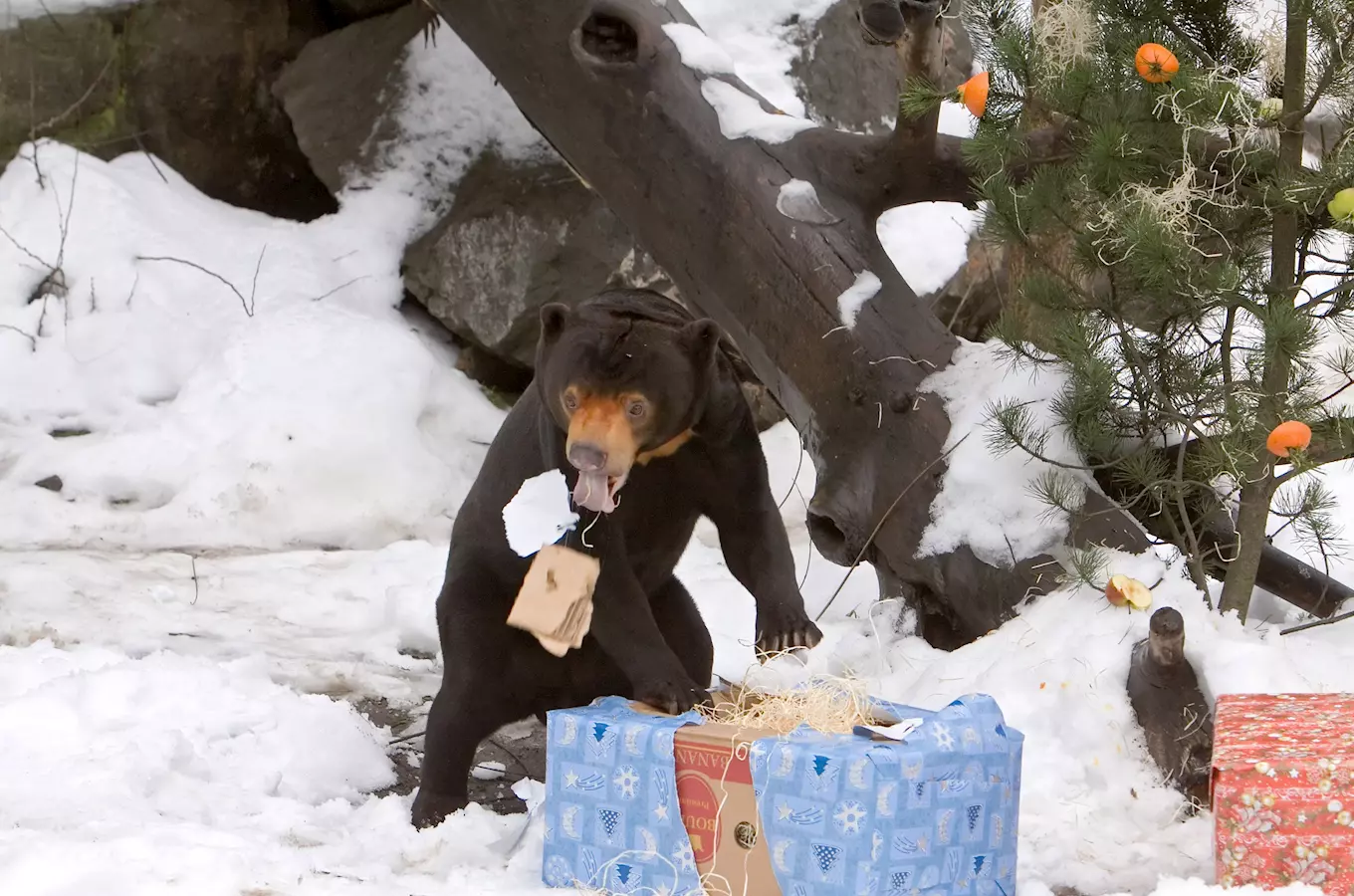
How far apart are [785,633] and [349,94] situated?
18.1 feet

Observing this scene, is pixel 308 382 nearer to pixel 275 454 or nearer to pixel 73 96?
pixel 275 454

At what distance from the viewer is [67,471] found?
654 centimetres

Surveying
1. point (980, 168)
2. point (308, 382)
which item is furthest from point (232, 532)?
point (980, 168)

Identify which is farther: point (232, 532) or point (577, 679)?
point (232, 532)

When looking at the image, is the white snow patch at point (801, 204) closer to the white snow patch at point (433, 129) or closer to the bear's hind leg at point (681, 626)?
the bear's hind leg at point (681, 626)

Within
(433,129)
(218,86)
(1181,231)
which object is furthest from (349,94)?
(1181,231)

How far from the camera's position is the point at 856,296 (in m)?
4.15

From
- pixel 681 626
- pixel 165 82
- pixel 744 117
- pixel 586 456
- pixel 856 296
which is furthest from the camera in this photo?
pixel 165 82

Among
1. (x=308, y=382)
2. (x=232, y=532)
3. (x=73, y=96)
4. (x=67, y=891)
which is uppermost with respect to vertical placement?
(x=73, y=96)

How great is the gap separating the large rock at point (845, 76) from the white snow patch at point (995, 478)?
406 cm

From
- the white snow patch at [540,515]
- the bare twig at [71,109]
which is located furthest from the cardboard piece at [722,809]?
the bare twig at [71,109]

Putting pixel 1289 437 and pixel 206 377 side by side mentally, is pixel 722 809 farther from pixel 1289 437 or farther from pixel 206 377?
pixel 206 377

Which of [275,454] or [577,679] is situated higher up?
[275,454]

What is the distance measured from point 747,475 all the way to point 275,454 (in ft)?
12.7
